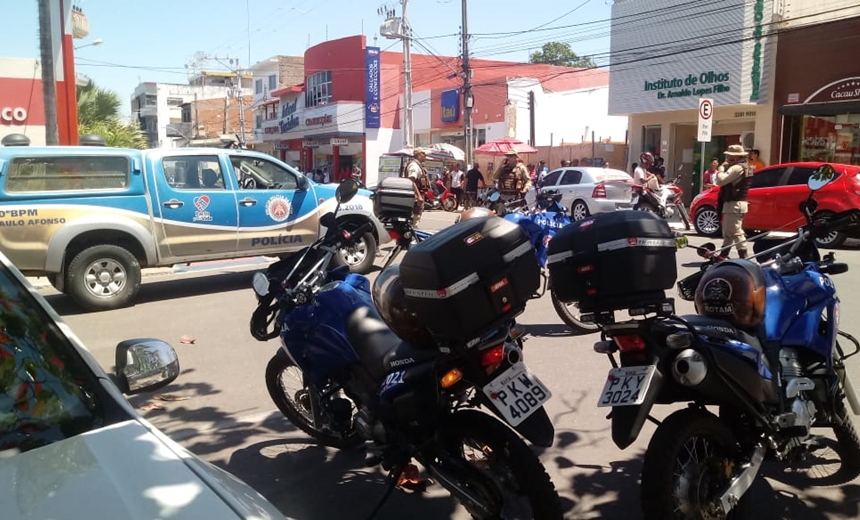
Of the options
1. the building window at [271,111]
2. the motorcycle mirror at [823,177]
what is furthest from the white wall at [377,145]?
the motorcycle mirror at [823,177]

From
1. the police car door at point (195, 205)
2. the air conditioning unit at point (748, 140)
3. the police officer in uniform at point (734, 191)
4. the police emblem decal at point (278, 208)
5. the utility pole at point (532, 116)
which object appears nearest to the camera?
the police car door at point (195, 205)

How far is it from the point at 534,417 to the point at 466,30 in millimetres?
26685

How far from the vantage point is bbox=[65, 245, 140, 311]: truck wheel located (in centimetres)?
804

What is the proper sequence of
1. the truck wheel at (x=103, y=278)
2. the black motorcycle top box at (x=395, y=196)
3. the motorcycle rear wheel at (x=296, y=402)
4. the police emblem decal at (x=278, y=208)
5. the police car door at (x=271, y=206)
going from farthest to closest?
1. the police emblem decal at (x=278, y=208)
2. the police car door at (x=271, y=206)
3. the truck wheel at (x=103, y=278)
4. the black motorcycle top box at (x=395, y=196)
5. the motorcycle rear wheel at (x=296, y=402)

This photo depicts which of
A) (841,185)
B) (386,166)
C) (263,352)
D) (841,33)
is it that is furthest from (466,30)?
(263,352)

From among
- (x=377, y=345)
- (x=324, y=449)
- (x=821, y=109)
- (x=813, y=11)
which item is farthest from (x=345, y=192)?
(x=813, y=11)

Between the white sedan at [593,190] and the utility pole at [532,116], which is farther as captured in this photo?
the utility pole at [532,116]

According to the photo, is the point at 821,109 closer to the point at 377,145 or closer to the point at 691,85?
the point at 691,85

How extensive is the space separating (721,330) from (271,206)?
723cm

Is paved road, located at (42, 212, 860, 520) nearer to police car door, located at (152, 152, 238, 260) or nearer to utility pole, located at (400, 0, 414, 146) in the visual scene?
police car door, located at (152, 152, 238, 260)

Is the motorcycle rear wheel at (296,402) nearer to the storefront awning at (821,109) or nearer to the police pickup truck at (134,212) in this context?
the police pickup truck at (134,212)

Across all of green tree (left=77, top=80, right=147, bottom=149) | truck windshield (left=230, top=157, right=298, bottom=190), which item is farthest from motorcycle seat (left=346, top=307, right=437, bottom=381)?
green tree (left=77, top=80, right=147, bottom=149)

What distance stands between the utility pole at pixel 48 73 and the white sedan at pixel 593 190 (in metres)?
10.9

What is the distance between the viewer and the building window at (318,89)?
42000mm
